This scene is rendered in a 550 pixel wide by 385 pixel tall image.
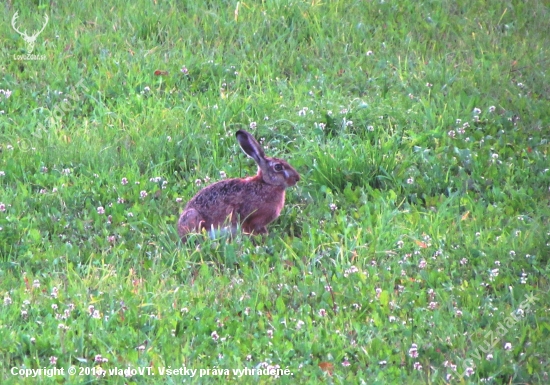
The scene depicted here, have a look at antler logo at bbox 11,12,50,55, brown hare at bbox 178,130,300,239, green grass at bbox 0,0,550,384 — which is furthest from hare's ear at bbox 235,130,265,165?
antler logo at bbox 11,12,50,55

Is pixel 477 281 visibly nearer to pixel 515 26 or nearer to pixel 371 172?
pixel 371 172

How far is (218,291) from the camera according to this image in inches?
249

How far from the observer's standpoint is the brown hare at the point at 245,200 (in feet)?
23.4

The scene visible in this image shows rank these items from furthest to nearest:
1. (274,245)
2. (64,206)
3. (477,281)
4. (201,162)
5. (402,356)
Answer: (201,162) < (64,206) < (274,245) < (477,281) < (402,356)

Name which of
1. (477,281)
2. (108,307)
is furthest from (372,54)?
(108,307)

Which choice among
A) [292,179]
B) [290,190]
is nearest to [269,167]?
[292,179]

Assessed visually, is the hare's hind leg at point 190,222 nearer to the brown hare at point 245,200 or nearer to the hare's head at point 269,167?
the brown hare at point 245,200

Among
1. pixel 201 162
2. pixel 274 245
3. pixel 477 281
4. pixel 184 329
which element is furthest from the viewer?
pixel 201 162

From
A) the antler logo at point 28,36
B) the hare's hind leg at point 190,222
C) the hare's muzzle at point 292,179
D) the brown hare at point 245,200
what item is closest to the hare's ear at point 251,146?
the brown hare at point 245,200

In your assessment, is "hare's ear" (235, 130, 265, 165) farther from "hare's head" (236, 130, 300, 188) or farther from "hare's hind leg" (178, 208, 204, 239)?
"hare's hind leg" (178, 208, 204, 239)

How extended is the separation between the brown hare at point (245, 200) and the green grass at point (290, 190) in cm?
16

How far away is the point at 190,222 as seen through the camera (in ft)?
23.2

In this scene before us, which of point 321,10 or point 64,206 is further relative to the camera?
point 321,10

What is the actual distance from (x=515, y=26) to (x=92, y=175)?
5.24 metres
